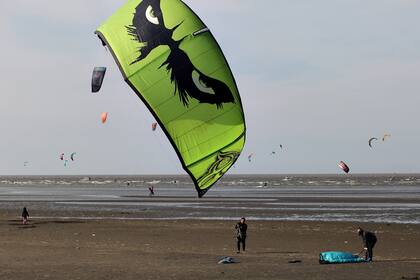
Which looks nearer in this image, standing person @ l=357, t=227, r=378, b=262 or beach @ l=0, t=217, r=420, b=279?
beach @ l=0, t=217, r=420, b=279

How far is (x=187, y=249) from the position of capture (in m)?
23.2

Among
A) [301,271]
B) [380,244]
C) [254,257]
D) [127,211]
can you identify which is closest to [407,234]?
[380,244]

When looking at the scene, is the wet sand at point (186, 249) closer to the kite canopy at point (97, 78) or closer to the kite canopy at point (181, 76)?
the kite canopy at point (181, 76)

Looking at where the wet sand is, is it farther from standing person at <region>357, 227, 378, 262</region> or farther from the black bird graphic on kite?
the black bird graphic on kite

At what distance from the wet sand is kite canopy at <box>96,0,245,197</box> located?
3718 millimetres

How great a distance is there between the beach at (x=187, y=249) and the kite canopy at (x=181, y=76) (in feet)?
12.2

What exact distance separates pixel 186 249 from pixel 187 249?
0.11 feet

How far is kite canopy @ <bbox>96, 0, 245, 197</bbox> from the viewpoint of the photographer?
1475 centimetres

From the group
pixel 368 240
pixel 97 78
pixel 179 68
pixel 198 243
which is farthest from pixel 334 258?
pixel 97 78

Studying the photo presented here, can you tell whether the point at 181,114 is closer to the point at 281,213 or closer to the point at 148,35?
the point at 148,35

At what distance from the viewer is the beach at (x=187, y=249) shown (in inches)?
670

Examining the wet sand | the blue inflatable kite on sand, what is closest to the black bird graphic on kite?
the wet sand

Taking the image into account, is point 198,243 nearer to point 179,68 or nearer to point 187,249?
point 187,249

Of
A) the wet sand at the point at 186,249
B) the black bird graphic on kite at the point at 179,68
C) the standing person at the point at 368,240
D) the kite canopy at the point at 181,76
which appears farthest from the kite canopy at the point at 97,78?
the standing person at the point at 368,240
